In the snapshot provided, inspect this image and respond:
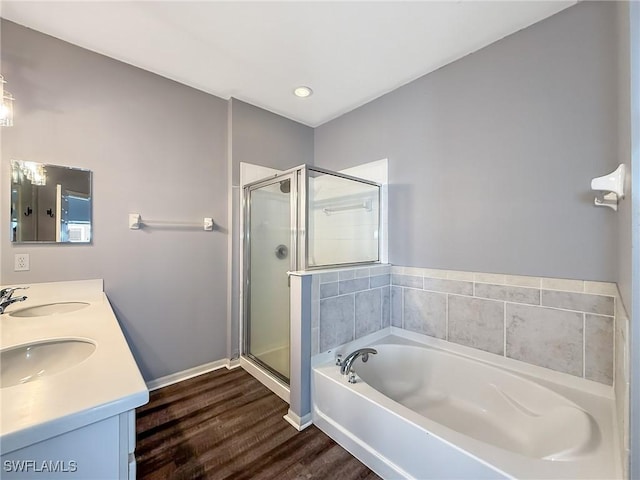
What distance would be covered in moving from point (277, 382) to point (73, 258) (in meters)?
1.69

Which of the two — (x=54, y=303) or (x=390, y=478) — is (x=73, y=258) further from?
(x=390, y=478)

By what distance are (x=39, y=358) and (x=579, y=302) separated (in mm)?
2556

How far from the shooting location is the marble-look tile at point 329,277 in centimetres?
179

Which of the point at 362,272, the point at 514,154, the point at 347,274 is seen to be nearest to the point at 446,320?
the point at 362,272

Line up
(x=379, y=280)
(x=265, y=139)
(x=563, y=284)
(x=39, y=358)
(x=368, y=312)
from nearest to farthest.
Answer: (x=39, y=358) < (x=563, y=284) < (x=368, y=312) < (x=379, y=280) < (x=265, y=139)

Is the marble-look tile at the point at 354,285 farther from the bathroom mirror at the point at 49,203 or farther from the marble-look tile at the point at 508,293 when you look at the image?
the bathroom mirror at the point at 49,203

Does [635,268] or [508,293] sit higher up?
[635,268]

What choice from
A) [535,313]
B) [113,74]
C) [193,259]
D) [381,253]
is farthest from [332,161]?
[535,313]

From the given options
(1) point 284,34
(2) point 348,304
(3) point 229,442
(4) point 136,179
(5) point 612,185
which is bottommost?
(3) point 229,442

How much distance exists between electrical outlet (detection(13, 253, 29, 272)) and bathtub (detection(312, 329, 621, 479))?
1.93 meters

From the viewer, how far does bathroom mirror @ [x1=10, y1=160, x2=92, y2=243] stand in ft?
5.20

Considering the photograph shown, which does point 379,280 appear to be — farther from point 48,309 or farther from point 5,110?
point 5,110

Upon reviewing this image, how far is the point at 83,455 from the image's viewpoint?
0.61 metres

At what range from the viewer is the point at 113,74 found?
1.91m
